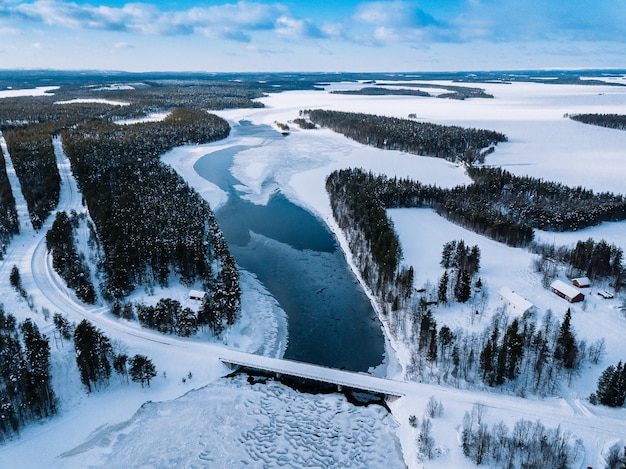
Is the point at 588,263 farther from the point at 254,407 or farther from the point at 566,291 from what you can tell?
the point at 254,407

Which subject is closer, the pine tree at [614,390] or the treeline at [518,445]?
the treeline at [518,445]

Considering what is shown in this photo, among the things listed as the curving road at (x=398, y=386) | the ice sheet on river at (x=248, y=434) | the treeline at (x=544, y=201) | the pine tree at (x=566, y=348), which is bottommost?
the ice sheet on river at (x=248, y=434)

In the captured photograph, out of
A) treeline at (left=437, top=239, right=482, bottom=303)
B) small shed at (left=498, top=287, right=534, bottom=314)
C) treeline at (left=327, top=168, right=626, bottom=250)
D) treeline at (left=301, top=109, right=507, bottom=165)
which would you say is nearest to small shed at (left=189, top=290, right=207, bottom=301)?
treeline at (left=437, top=239, right=482, bottom=303)

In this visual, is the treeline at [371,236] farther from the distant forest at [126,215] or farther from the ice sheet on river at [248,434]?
the distant forest at [126,215]

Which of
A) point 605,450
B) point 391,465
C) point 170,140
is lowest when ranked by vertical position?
point 391,465

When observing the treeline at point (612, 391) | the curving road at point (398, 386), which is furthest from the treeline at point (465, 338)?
the treeline at point (612, 391)

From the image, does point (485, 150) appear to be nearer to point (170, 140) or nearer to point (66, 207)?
point (170, 140)

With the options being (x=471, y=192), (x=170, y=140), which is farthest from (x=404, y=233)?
(x=170, y=140)
